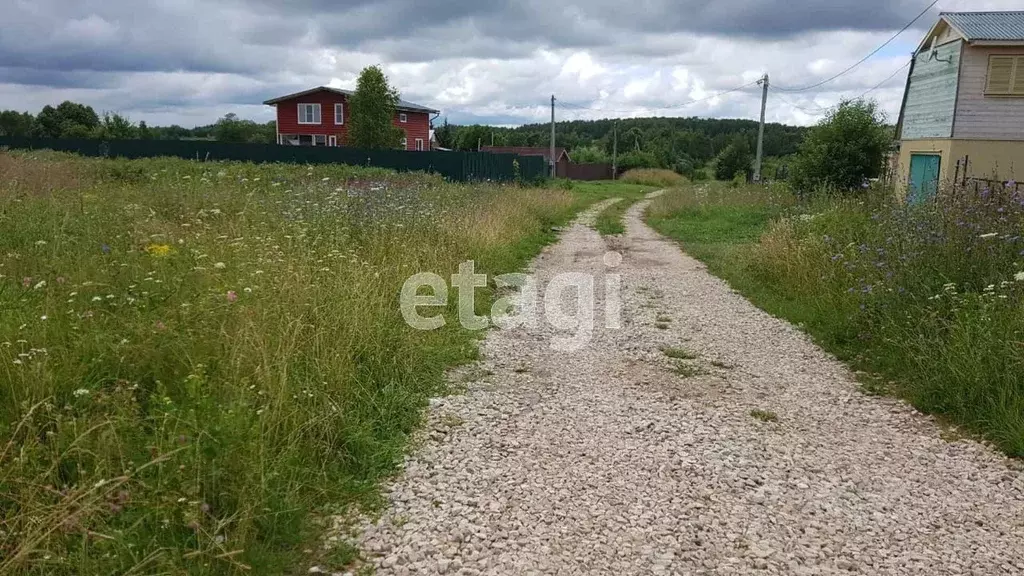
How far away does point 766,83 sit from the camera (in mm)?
31906

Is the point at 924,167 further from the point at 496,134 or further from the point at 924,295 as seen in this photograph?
the point at 496,134

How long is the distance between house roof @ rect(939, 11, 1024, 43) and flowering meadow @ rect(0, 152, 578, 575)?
17.3 m

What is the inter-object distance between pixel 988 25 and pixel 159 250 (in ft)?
67.1

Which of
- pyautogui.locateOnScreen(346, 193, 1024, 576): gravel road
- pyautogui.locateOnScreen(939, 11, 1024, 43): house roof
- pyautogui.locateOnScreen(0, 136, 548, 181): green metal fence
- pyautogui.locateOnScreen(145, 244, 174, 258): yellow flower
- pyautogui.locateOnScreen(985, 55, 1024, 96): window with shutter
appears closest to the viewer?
pyautogui.locateOnScreen(346, 193, 1024, 576): gravel road

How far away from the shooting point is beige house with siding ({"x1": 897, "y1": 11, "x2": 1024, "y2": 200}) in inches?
693

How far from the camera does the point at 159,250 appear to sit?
5629 millimetres

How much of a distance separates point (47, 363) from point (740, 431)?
4.15 metres

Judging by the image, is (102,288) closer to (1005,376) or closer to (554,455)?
(554,455)

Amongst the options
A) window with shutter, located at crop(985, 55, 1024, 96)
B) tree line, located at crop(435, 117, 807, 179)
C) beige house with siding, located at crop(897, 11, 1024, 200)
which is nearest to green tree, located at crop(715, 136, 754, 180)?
tree line, located at crop(435, 117, 807, 179)

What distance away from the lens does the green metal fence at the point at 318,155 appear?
86.1 feet

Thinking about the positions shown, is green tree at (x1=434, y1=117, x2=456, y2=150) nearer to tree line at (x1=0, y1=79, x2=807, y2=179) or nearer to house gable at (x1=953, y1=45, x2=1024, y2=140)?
tree line at (x1=0, y1=79, x2=807, y2=179)

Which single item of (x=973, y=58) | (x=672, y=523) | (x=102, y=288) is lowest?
(x=672, y=523)

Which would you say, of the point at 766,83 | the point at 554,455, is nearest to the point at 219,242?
the point at 554,455

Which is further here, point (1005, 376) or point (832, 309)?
point (832, 309)
